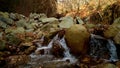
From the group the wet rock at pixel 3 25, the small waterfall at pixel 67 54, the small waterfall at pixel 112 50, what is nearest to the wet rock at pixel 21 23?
the wet rock at pixel 3 25

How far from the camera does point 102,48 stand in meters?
7.48

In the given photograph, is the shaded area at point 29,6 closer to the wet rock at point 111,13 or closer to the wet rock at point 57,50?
the wet rock at point 111,13

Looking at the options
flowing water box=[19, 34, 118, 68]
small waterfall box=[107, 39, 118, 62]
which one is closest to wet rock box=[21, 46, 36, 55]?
flowing water box=[19, 34, 118, 68]

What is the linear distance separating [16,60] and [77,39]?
2.01 metres

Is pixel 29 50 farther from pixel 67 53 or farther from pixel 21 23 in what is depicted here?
pixel 21 23

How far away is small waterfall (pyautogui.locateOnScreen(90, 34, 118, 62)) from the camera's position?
7234 mm


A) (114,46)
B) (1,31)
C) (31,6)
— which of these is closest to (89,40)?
(114,46)

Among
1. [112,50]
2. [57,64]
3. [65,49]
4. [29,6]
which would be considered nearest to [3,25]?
[65,49]

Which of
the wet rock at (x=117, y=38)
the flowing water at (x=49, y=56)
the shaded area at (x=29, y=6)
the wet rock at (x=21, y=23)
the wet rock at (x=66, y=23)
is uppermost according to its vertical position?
the shaded area at (x=29, y=6)

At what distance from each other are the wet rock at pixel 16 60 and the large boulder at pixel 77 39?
1.46 metres

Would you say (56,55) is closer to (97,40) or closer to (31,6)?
(97,40)

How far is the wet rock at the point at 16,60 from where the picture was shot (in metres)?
6.37

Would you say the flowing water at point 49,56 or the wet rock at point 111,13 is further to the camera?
the wet rock at point 111,13

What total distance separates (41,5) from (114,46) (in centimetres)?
779
